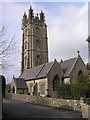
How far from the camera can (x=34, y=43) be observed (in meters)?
66.2

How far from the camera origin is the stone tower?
63.9 m

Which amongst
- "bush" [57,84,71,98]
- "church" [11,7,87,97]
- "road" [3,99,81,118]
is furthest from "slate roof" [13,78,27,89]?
"road" [3,99,81,118]

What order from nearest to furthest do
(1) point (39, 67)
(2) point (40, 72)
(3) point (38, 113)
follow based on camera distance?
1. (3) point (38, 113)
2. (2) point (40, 72)
3. (1) point (39, 67)

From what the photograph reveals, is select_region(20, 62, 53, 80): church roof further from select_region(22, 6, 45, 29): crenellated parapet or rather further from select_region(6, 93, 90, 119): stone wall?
select_region(22, 6, 45, 29): crenellated parapet

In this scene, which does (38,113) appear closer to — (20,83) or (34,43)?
(20,83)

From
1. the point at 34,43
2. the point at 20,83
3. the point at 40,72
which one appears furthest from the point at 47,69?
the point at 34,43

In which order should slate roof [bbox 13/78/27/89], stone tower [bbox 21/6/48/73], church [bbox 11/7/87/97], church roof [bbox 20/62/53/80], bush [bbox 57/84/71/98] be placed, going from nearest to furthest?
bush [bbox 57/84/71/98], church [bbox 11/7/87/97], church roof [bbox 20/62/53/80], slate roof [bbox 13/78/27/89], stone tower [bbox 21/6/48/73]

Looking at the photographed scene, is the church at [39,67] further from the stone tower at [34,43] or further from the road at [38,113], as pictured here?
the road at [38,113]

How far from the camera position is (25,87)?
144 feet

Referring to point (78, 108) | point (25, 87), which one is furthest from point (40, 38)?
point (78, 108)

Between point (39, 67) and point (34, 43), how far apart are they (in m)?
22.2

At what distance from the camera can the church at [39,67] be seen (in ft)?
118

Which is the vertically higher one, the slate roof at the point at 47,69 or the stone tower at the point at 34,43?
the stone tower at the point at 34,43

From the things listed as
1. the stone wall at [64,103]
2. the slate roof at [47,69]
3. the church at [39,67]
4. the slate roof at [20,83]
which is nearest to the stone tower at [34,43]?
the church at [39,67]
